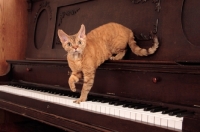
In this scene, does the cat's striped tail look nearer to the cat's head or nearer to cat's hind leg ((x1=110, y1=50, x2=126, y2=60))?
cat's hind leg ((x1=110, y1=50, x2=126, y2=60))

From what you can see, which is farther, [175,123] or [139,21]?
[139,21]

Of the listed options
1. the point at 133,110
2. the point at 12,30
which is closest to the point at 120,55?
the point at 133,110

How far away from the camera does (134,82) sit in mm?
1676

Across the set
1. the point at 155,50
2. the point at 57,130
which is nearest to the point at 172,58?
the point at 155,50

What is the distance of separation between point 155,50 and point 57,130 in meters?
1.50

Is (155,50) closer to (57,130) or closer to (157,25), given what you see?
(157,25)

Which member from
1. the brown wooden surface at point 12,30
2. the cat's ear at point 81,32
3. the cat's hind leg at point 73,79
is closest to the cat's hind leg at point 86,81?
the cat's hind leg at point 73,79

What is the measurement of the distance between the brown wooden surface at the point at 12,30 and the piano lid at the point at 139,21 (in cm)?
39

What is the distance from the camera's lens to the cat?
1738 mm

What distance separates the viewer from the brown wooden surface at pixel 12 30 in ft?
10.5

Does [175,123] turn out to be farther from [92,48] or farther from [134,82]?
[92,48]

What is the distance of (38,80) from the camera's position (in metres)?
2.60

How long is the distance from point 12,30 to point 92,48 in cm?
182

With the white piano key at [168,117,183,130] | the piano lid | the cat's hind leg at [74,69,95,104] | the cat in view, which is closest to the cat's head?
the cat
